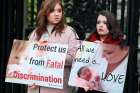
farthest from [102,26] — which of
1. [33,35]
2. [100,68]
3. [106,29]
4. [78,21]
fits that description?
[33,35]

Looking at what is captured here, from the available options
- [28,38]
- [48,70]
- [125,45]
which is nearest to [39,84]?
[48,70]

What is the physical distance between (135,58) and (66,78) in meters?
0.85

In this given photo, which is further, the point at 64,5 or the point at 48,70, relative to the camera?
the point at 64,5

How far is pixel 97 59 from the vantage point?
5703 millimetres

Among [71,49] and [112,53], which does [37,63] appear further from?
[112,53]

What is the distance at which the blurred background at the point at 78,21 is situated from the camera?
19.8 feet

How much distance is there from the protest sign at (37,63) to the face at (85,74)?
218mm

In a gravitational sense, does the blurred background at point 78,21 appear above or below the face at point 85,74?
above

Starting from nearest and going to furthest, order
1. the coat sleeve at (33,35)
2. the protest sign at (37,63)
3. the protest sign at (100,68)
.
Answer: the protest sign at (100,68) < the protest sign at (37,63) < the coat sleeve at (33,35)

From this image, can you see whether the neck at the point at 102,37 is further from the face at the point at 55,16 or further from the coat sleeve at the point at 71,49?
the face at the point at 55,16

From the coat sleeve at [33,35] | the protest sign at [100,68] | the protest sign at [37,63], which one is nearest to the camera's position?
the protest sign at [100,68]

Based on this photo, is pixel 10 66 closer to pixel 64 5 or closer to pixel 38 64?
pixel 38 64

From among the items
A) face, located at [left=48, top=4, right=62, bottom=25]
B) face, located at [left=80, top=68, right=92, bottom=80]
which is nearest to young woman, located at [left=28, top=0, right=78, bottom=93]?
face, located at [left=48, top=4, right=62, bottom=25]

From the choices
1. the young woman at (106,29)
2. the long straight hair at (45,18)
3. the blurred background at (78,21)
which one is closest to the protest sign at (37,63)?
the long straight hair at (45,18)
